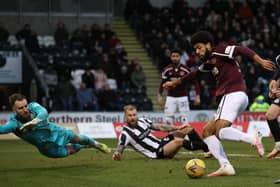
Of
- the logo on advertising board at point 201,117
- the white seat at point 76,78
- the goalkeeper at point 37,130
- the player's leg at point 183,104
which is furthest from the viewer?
the white seat at point 76,78

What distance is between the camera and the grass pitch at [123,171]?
38.0ft

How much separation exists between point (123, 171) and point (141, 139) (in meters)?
2.35

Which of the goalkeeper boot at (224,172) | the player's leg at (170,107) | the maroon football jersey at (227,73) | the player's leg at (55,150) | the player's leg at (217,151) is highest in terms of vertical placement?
the maroon football jersey at (227,73)

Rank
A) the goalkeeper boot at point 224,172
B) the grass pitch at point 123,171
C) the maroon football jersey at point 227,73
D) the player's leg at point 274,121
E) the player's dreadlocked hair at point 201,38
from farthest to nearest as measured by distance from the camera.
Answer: the player's leg at point 274,121, the maroon football jersey at point 227,73, the player's dreadlocked hair at point 201,38, the goalkeeper boot at point 224,172, the grass pitch at point 123,171

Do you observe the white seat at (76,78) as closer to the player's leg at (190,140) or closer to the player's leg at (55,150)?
the player's leg at (190,140)

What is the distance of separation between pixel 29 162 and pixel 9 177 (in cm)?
292

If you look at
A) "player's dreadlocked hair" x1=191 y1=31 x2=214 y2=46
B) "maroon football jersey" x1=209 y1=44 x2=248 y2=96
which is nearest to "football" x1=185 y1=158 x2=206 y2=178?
"maroon football jersey" x1=209 y1=44 x2=248 y2=96

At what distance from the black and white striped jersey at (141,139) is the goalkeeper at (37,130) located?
1178 mm

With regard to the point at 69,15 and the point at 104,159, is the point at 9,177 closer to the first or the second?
the point at 104,159

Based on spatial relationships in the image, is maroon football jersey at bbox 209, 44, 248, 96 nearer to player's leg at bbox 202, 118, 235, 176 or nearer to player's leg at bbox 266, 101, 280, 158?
player's leg at bbox 202, 118, 235, 176

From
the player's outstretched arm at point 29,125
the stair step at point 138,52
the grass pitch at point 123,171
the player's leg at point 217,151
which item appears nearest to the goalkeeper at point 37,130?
the player's outstretched arm at point 29,125

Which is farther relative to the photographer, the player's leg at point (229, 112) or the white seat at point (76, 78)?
the white seat at point (76, 78)

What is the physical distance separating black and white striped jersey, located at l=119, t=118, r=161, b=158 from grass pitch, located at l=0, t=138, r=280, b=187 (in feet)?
0.82

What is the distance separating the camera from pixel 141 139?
15.6m
